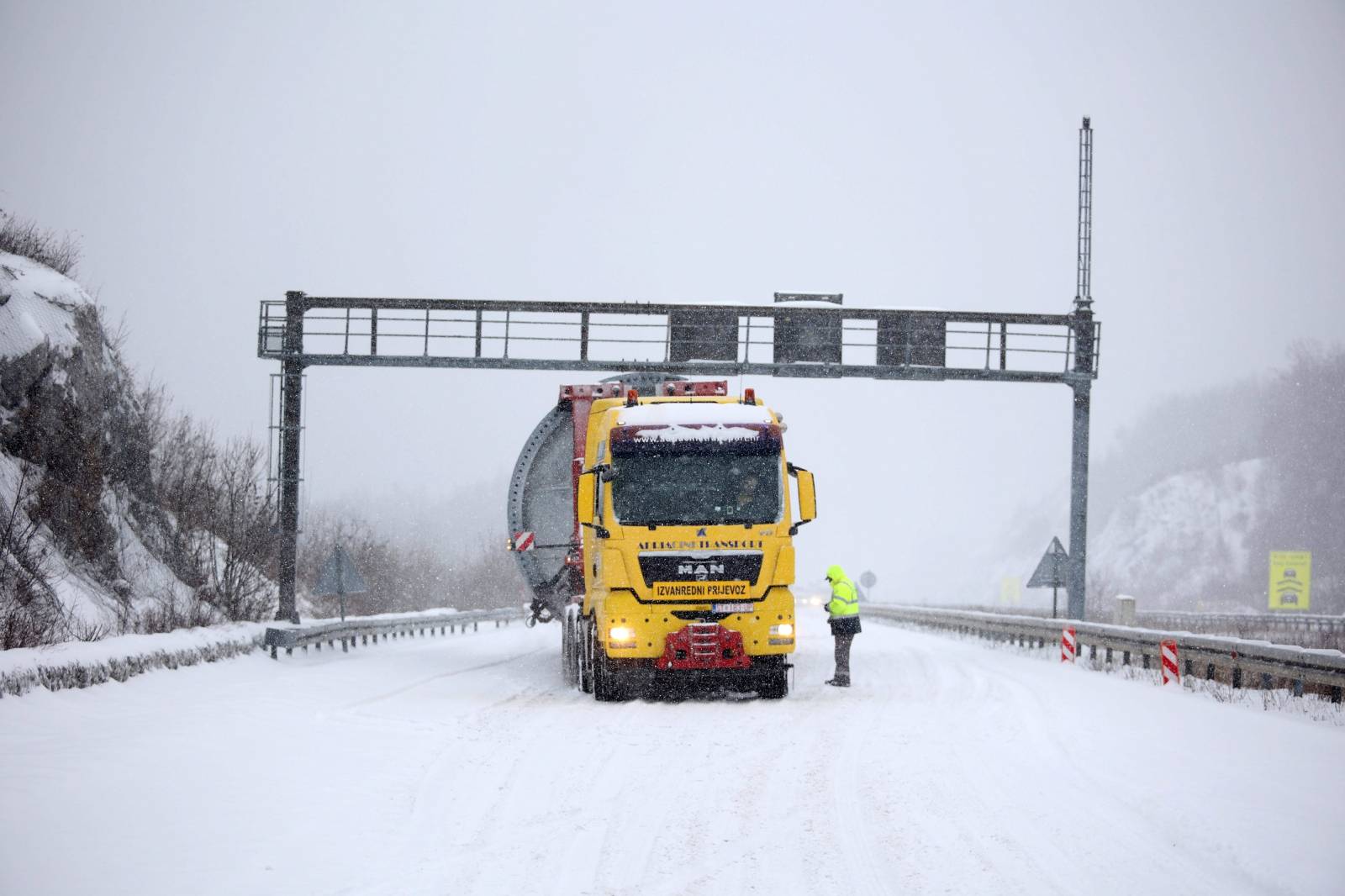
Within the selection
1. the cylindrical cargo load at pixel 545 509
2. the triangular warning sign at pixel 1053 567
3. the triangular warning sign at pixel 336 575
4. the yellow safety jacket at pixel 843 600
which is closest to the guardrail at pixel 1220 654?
the triangular warning sign at pixel 1053 567

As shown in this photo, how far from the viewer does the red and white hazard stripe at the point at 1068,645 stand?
75.3 ft

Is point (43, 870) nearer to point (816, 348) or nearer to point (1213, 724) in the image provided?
point (1213, 724)

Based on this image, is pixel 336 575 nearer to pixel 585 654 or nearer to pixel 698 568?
pixel 585 654

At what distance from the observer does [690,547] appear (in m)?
15.9

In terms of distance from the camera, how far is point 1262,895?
692 centimetres

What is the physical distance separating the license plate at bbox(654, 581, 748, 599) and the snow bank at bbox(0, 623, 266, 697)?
20.0ft

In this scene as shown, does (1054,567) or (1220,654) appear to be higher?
(1054,567)

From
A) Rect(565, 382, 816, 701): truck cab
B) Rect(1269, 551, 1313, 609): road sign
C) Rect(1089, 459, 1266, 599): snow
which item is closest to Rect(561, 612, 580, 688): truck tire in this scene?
Rect(565, 382, 816, 701): truck cab

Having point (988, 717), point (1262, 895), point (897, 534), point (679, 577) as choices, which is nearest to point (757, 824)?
point (1262, 895)

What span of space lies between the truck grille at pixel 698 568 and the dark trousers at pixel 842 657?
8.58 feet

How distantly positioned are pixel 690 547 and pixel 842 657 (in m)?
3.41

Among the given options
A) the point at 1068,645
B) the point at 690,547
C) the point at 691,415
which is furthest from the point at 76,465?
the point at 1068,645

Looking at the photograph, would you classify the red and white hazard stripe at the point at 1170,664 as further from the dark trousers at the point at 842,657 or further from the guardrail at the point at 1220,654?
the dark trousers at the point at 842,657

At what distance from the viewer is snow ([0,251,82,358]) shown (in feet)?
82.5
